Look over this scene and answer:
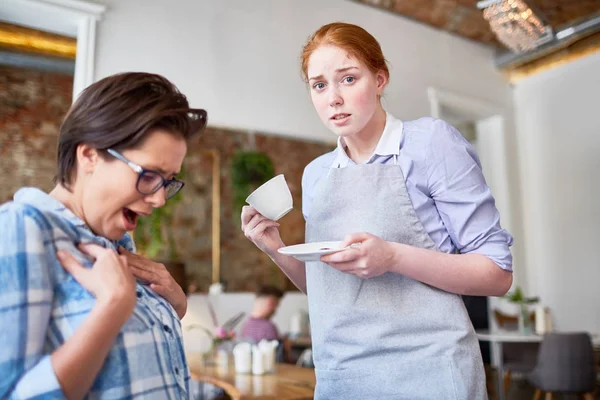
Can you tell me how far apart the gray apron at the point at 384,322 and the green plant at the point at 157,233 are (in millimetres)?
2808

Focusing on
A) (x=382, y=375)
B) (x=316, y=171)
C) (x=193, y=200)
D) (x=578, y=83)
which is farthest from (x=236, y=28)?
(x=578, y=83)

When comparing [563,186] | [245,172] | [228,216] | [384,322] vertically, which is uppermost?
[563,186]

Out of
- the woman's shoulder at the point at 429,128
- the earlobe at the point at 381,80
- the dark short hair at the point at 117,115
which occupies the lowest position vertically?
the dark short hair at the point at 117,115

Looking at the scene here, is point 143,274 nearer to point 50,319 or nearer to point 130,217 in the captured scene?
point 130,217

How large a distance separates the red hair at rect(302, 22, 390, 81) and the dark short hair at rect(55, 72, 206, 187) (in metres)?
0.50

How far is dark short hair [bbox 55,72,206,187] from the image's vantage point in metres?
1.03

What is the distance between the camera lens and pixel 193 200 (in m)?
4.39

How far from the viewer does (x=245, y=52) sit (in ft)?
14.6

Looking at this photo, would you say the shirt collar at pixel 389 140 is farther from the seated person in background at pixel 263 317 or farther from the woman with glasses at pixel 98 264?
the seated person in background at pixel 263 317

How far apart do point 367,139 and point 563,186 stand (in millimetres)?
5634

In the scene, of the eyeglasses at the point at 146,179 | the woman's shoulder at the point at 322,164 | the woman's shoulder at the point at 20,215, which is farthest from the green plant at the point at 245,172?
the woman's shoulder at the point at 20,215

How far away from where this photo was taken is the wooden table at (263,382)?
2.39m

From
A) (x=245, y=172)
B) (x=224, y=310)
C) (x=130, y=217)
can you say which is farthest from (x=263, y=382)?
(x=245, y=172)

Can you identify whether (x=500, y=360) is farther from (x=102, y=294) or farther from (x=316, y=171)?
(x=102, y=294)
